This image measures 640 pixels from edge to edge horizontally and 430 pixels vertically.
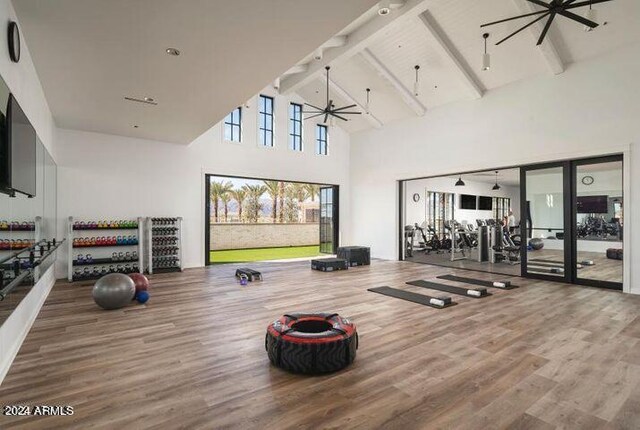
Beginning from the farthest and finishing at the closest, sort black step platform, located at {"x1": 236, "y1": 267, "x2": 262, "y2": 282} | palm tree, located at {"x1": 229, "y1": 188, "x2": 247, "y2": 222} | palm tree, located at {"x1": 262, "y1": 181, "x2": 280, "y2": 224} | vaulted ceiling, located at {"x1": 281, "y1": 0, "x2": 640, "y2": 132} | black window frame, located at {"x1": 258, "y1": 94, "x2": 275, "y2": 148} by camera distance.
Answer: palm tree, located at {"x1": 262, "y1": 181, "x2": 280, "y2": 224}, palm tree, located at {"x1": 229, "y1": 188, "x2": 247, "y2": 222}, black window frame, located at {"x1": 258, "y1": 94, "x2": 275, "y2": 148}, black step platform, located at {"x1": 236, "y1": 267, "x2": 262, "y2": 282}, vaulted ceiling, located at {"x1": 281, "y1": 0, "x2": 640, "y2": 132}

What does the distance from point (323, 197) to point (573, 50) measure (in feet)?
23.4

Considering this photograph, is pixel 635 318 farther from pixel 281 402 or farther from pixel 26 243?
pixel 26 243

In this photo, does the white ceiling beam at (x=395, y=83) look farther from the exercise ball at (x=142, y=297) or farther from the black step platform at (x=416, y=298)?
the exercise ball at (x=142, y=297)

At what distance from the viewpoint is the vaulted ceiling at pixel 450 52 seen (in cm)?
545

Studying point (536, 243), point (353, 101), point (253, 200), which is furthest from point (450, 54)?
point (253, 200)

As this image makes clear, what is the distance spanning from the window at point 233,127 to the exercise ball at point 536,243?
714 cm

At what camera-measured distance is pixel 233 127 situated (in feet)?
28.5

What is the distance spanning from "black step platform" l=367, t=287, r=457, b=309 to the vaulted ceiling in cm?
457

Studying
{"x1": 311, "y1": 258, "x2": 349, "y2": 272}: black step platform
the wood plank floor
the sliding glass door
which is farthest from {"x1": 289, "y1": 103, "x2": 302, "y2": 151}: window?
the wood plank floor

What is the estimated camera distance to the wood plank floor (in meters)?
2.05

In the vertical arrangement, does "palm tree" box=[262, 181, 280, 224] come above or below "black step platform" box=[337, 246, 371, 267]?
above

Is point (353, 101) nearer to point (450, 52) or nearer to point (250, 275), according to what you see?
point (450, 52)

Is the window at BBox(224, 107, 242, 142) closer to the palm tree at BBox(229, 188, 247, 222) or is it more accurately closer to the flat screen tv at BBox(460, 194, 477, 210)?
the palm tree at BBox(229, 188, 247, 222)

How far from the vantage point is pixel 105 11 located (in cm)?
288
